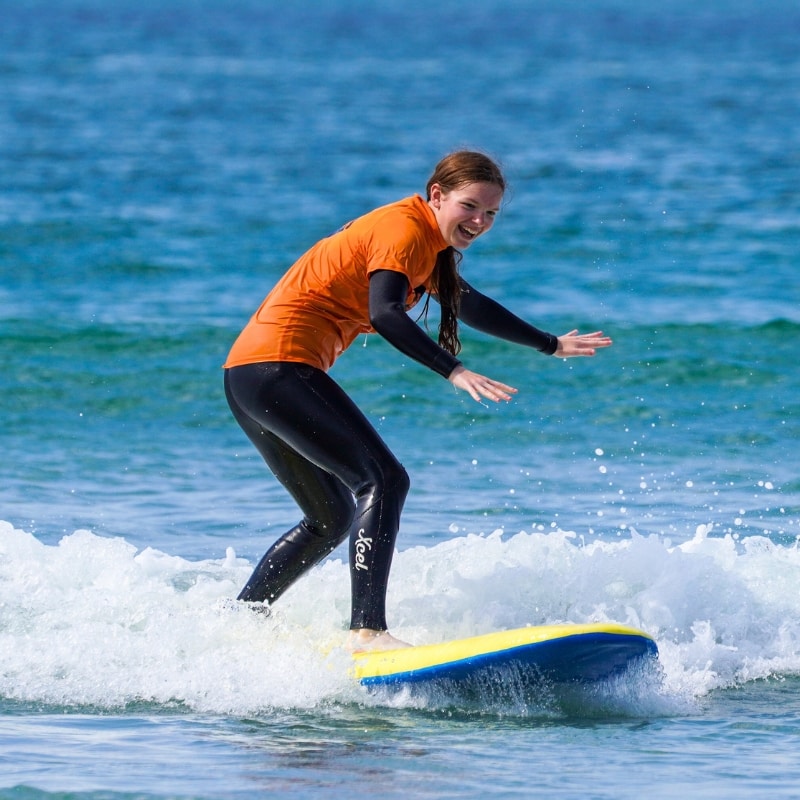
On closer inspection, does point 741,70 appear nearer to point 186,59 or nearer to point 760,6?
point 186,59

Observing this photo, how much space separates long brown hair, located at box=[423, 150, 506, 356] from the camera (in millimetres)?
5273

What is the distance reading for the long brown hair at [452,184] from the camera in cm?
527

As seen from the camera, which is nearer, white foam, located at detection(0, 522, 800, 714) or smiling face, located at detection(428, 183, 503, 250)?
smiling face, located at detection(428, 183, 503, 250)

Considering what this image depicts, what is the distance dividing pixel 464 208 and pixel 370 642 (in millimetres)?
1574

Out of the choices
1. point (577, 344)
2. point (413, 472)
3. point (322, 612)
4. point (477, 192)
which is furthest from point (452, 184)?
point (413, 472)

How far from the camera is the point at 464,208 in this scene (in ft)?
17.3

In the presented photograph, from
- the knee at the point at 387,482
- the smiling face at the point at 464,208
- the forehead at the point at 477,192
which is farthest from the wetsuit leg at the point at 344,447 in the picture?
the forehead at the point at 477,192

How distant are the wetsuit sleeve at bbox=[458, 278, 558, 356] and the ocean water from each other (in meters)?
1.09

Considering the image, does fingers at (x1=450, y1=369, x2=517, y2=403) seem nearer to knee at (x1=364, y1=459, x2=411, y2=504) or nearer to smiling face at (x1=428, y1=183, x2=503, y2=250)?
knee at (x1=364, y1=459, x2=411, y2=504)

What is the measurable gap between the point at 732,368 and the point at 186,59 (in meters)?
44.4

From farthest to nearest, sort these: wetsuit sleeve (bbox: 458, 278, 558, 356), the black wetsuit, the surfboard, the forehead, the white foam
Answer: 1. wetsuit sleeve (bbox: 458, 278, 558, 356)
2. the white foam
3. the forehead
4. the black wetsuit
5. the surfboard

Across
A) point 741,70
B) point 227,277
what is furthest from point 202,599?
point 741,70

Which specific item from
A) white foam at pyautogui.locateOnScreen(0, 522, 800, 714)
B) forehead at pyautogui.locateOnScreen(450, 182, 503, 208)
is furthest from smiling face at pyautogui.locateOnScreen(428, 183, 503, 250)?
white foam at pyautogui.locateOnScreen(0, 522, 800, 714)

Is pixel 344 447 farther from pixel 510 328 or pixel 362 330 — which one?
pixel 510 328
